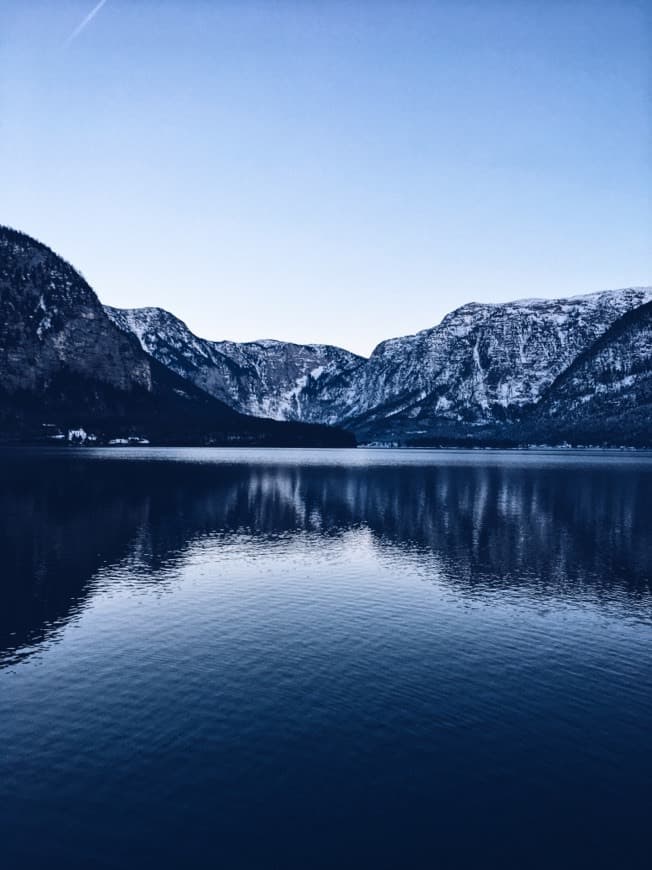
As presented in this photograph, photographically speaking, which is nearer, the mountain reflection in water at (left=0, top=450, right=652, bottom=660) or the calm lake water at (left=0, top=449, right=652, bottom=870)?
the calm lake water at (left=0, top=449, right=652, bottom=870)

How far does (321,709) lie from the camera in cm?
3788

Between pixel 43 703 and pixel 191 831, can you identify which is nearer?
pixel 191 831

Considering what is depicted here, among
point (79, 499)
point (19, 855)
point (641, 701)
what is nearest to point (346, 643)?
point (641, 701)

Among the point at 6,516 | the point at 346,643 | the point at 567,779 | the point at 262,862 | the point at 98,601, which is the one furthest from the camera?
the point at 6,516

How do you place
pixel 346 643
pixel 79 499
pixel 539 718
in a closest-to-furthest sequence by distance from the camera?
pixel 539 718, pixel 346 643, pixel 79 499

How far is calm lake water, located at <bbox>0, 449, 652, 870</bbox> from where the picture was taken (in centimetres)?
2586

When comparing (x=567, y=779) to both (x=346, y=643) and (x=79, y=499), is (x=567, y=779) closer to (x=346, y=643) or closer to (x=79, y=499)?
(x=346, y=643)

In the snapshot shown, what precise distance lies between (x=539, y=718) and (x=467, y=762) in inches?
313

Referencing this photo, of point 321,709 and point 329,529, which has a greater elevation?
point 329,529

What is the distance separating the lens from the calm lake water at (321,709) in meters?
25.9

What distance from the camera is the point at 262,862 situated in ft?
79.2

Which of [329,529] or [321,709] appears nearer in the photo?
[321,709]

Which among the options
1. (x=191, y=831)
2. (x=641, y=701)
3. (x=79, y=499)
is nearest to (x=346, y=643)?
(x=641, y=701)

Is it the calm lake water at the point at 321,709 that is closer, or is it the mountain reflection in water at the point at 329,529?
the calm lake water at the point at 321,709
